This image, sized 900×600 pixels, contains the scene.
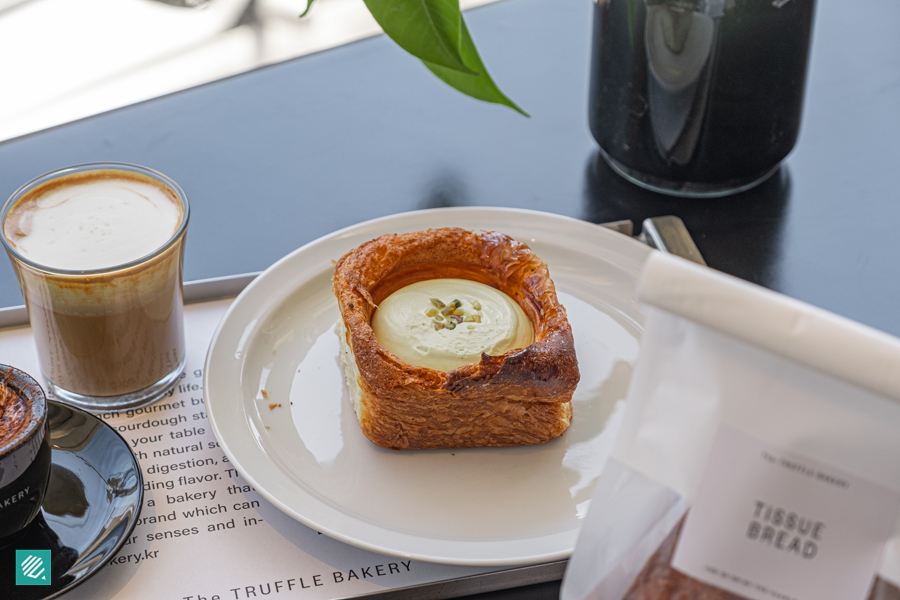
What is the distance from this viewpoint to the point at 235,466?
34.4 inches

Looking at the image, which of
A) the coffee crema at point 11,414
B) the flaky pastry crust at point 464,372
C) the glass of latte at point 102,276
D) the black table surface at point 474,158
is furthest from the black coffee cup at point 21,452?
the black table surface at point 474,158

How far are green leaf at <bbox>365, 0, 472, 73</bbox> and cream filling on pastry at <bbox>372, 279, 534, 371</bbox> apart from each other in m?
0.27

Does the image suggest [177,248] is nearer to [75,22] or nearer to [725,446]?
[725,446]

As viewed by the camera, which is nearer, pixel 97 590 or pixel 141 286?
pixel 97 590

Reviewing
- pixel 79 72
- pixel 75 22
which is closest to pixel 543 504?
pixel 79 72

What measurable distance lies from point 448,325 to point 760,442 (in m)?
0.51

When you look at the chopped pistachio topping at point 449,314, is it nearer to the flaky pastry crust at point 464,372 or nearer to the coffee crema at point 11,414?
the flaky pastry crust at point 464,372

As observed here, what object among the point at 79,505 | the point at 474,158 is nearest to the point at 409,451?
the point at 79,505

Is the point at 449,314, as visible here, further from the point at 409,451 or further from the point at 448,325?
the point at 409,451

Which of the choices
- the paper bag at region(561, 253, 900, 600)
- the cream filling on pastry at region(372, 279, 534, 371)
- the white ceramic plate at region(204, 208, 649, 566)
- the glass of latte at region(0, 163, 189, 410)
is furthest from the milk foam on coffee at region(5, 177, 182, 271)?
the paper bag at region(561, 253, 900, 600)

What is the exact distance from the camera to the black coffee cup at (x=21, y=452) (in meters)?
0.74

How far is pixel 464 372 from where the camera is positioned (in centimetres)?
88

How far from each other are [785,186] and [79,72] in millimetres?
1369

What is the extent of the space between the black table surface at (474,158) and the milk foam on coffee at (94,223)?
0.25m
